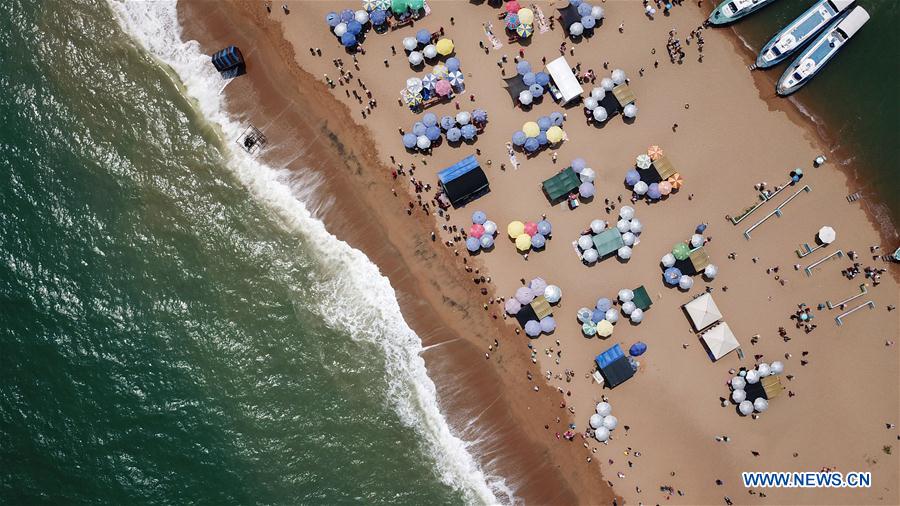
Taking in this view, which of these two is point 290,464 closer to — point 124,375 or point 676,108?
point 124,375

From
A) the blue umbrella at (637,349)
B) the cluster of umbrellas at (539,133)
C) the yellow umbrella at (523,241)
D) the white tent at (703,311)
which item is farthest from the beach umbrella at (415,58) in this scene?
the white tent at (703,311)

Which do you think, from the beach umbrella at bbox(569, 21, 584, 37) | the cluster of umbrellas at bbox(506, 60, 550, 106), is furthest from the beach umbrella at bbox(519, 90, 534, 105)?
the beach umbrella at bbox(569, 21, 584, 37)

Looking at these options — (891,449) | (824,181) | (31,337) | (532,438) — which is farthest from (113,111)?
(891,449)

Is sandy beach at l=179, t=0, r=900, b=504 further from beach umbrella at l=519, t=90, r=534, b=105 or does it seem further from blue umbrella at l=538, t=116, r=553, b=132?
blue umbrella at l=538, t=116, r=553, b=132

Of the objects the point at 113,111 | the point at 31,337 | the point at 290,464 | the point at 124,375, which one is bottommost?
the point at 290,464

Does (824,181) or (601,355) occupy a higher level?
(824,181)

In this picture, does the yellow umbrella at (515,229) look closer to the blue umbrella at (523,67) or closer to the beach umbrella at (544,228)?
the beach umbrella at (544,228)
